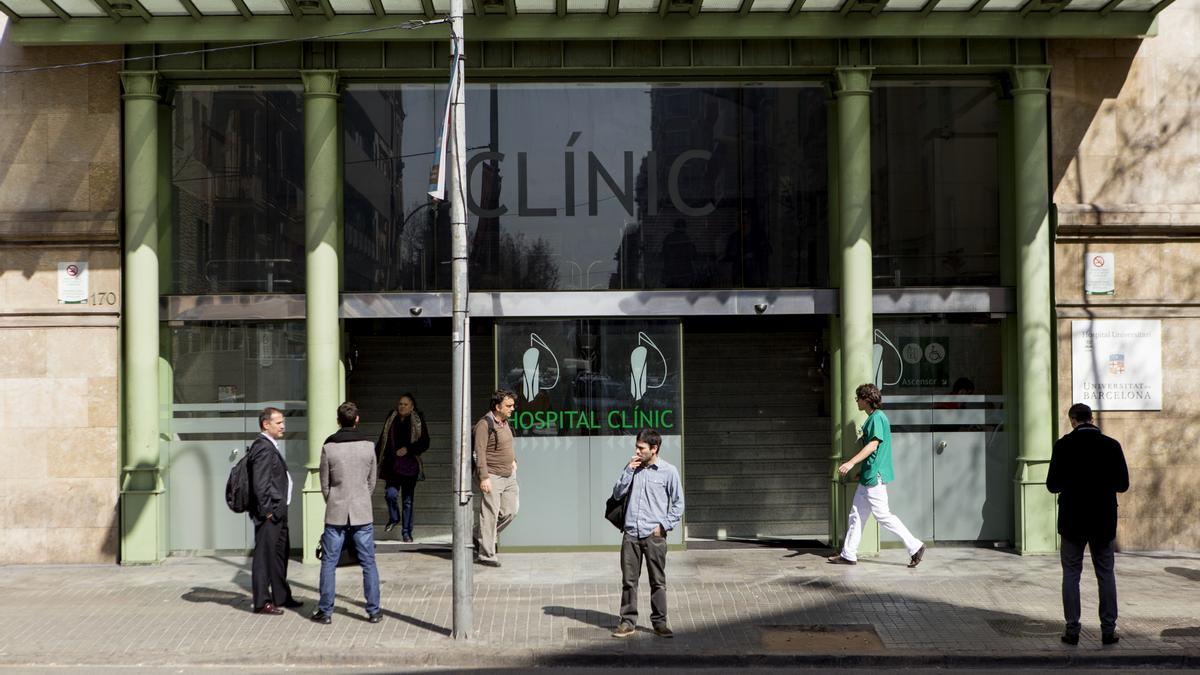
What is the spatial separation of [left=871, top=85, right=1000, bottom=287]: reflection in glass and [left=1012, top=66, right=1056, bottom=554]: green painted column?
0.47 meters

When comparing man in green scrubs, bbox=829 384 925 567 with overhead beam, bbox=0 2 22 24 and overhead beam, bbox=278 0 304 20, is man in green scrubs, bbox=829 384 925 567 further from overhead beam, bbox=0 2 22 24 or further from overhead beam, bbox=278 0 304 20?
overhead beam, bbox=0 2 22 24

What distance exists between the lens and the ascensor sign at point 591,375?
13.3 m

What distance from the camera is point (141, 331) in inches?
506

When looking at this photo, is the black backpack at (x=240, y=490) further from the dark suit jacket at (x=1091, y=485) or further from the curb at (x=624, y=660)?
the dark suit jacket at (x=1091, y=485)

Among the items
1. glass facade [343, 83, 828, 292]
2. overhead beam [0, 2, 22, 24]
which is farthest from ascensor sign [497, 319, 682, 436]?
overhead beam [0, 2, 22, 24]

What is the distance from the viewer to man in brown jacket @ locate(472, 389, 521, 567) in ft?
40.7

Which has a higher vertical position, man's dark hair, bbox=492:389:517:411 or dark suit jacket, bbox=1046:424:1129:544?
man's dark hair, bbox=492:389:517:411

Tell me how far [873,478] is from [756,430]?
10.5ft

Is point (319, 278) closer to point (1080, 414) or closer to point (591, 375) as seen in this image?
point (591, 375)

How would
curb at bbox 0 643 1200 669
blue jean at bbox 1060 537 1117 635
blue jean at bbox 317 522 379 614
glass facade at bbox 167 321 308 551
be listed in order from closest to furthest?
curb at bbox 0 643 1200 669, blue jean at bbox 1060 537 1117 635, blue jean at bbox 317 522 379 614, glass facade at bbox 167 321 308 551

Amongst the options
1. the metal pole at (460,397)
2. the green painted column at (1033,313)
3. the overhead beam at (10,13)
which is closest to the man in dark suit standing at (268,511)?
the metal pole at (460,397)

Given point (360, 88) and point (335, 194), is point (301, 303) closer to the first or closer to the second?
point (335, 194)

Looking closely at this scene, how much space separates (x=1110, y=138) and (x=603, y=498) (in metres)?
6.68

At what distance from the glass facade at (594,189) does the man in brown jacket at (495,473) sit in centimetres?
154
